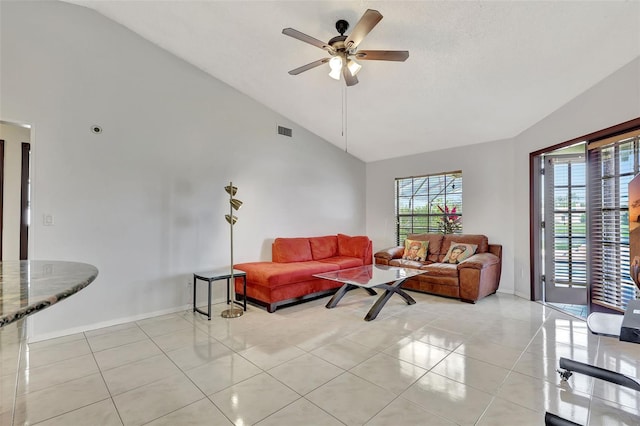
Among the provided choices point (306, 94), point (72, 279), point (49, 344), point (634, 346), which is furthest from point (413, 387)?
point (306, 94)

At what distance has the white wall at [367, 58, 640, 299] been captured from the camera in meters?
3.15

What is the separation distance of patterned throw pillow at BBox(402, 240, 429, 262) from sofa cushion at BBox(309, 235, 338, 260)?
49.7 inches

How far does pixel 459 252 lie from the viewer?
15.7 ft

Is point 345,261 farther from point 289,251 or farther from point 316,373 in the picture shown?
point 316,373

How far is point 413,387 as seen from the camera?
2.12 m

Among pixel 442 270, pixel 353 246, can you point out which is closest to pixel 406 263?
pixel 442 270

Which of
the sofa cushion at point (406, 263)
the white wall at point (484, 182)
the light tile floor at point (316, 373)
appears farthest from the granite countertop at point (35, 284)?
the white wall at point (484, 182)

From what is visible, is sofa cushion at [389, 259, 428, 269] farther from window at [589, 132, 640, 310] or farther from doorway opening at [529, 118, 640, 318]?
window at [589, 132, 640, 310]

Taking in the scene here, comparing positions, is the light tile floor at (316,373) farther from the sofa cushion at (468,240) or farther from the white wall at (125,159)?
the sofa cushion at (468,240)

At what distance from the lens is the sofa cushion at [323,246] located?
17.1 feet

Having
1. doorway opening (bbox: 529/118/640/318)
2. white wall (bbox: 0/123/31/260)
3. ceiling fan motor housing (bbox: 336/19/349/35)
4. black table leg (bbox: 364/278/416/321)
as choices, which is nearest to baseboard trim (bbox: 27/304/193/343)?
white wall (bbox: 0/123/31/260)

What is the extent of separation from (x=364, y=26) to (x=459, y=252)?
371cm

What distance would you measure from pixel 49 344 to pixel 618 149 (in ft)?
19.9

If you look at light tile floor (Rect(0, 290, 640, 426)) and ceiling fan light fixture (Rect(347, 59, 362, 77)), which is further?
ceiling fan light fixture (Rect(347, 59, 362, 77))
